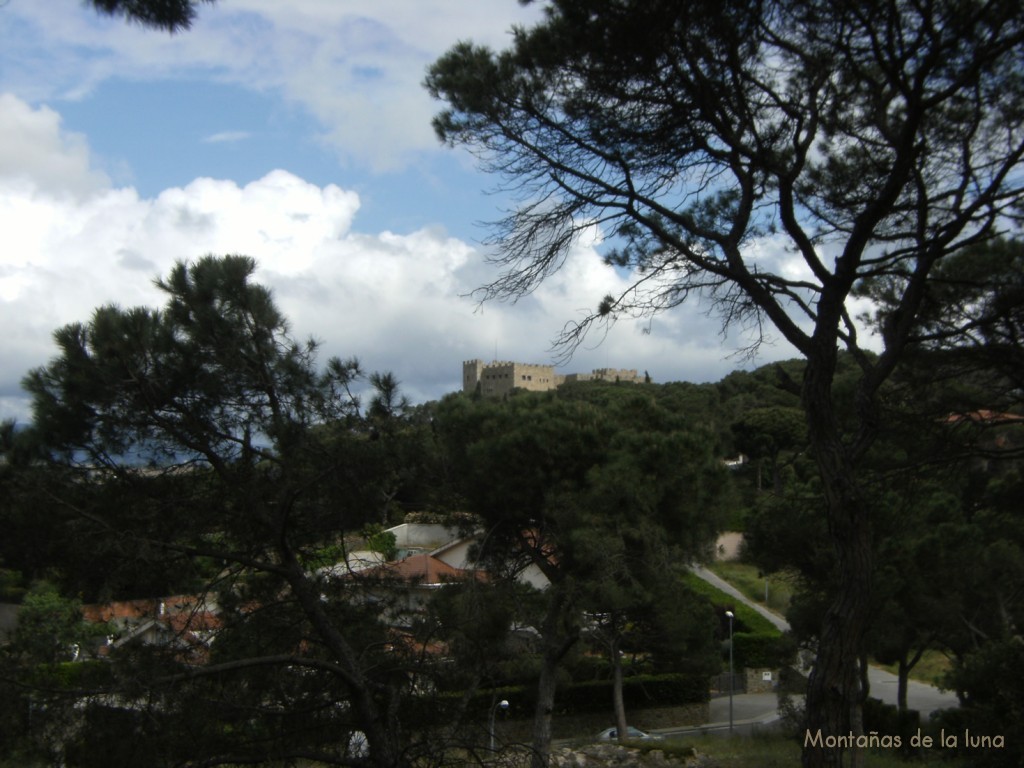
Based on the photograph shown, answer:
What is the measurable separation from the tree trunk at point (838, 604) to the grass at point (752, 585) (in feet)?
79.0

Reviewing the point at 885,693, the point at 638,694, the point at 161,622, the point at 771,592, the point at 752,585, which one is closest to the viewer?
the point at 161,622

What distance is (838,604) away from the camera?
13.8 ft

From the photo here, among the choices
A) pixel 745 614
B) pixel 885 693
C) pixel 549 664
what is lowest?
pixel 885 693

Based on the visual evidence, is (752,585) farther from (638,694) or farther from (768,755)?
(768,755)

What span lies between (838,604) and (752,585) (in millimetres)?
26862

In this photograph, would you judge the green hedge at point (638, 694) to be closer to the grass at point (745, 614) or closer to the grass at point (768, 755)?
the grass at point (768, 755)

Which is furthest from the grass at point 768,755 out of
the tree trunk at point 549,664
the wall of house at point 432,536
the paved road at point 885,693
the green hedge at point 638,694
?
the paved road at point 885,693

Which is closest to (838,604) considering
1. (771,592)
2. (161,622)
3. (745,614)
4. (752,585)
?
(161,622)

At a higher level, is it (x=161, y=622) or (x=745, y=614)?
(x=161, y=622)

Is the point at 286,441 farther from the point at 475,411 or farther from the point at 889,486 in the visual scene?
the point at 475,411

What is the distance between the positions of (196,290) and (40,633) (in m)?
1.75

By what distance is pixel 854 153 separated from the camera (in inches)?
209

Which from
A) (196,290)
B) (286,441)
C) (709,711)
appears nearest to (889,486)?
(286,441)

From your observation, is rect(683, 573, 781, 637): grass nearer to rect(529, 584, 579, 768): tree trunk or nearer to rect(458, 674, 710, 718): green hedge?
rect(458, 674, 710, 718): green hedge
